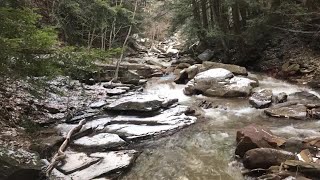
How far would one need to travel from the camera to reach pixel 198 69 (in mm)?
15672

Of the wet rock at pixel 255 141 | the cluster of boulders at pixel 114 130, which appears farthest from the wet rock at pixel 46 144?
the wet rock at pixel 255 141

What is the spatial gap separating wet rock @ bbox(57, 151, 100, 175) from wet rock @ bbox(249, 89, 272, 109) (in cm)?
579

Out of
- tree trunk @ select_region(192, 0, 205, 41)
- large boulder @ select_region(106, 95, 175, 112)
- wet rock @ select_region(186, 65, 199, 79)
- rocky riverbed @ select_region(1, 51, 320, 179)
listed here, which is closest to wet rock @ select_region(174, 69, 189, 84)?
wet rock @ select_region(186, 65, 199, 79)

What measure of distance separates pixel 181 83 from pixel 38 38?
33.7 ft

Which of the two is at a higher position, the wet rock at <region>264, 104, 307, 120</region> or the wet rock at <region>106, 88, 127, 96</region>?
the wet rock at <region>106, 88, 127, 96</region>

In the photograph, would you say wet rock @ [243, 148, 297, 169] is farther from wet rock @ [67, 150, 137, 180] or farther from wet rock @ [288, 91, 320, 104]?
wet rock @ [288, 91, 320, 104]

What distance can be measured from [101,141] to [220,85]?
6.23m

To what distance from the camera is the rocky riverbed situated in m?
5.57

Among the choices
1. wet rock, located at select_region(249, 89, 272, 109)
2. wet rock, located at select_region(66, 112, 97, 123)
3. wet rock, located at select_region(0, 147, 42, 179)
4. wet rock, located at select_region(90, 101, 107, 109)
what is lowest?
wet rock, located at select_region(249, 89, 272, 109)

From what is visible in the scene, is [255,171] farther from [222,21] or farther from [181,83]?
[222,21]

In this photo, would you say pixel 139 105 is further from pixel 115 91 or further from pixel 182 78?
pixel 182 78

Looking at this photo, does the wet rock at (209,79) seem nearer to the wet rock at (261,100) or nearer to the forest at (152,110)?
the forest at (152,110)

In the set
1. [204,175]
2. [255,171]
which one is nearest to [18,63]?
[204,175]

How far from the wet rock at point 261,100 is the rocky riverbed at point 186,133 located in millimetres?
31
